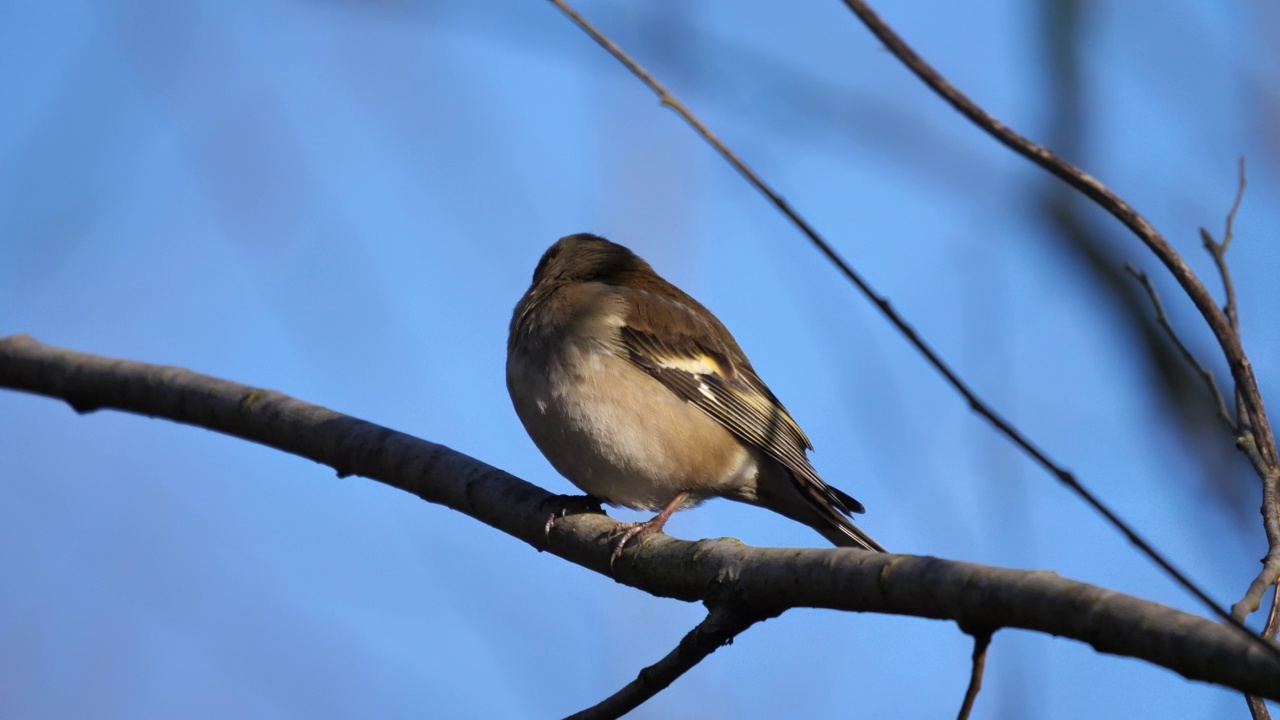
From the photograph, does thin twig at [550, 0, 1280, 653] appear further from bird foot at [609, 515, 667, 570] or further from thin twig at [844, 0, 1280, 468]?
bird foot at [609, 515, 667, 570]

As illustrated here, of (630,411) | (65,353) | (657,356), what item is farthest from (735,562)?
(65,353)

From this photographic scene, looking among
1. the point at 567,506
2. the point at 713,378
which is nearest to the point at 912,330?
the point at 567,506

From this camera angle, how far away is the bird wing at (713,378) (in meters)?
6.04

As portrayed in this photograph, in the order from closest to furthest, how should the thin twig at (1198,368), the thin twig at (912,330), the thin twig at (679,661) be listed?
the thin twig at (912,330)
the thin twig at (679,661)
the thin twig at (1198,368)

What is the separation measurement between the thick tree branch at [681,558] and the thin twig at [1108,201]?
0.98 metres

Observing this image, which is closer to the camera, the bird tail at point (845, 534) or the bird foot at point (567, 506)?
the bird foot at point (567, 506)

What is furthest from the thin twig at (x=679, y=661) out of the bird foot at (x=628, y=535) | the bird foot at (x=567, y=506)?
the bird foot at (x=567, y=506)

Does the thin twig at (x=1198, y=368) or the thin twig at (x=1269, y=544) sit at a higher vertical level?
the thin twig at (x=1198, y=368)

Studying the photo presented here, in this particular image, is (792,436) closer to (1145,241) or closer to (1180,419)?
(1180,419)

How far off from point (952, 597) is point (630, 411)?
10.4 ft

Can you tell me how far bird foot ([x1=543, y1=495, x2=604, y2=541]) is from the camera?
4.52 meters

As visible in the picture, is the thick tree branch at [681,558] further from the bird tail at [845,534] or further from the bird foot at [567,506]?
the bird tail at [845,534]

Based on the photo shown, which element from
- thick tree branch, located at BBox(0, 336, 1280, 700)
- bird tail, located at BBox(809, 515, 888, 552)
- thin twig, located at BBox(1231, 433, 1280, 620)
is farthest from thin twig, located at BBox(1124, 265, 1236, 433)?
bird tail, located at BBox(809, 515, 888, 552)

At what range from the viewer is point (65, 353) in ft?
17.2
